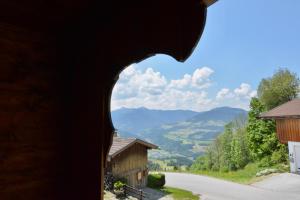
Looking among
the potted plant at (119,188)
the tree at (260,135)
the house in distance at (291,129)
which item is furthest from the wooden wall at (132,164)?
the tree at (260,135)

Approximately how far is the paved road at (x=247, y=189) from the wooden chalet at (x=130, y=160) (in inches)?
149

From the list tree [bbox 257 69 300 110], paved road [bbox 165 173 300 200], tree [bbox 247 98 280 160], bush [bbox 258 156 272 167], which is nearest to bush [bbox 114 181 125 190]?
paved road [bbox 165 173 300 200]

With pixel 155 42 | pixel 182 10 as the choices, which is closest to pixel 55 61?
pixel 155 42

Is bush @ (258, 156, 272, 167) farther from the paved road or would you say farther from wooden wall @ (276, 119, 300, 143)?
the paved road

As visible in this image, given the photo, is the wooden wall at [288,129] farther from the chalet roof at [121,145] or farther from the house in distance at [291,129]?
the chalet roof at [121,145]

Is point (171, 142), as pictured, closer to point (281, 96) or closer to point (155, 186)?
point (281, 96)

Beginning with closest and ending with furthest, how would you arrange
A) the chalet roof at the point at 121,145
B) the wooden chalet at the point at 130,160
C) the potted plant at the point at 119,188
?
the potted plant at the point at 119,188, the chalet roof at the point at 121,145, the wooden chalet at the point at 130,160

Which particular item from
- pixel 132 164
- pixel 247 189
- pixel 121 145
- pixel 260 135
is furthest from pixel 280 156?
pixel 121 145

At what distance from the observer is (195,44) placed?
3.02ft

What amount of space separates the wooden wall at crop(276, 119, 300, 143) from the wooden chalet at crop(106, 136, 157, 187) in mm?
10376

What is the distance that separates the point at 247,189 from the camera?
66.5 ft

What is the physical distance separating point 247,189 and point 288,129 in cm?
607

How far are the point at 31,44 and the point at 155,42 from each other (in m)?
0.59

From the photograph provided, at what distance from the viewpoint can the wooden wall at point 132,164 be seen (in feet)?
63.0
